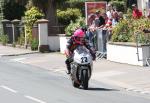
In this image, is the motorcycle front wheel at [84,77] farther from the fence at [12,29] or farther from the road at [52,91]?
the fence at [12,29]

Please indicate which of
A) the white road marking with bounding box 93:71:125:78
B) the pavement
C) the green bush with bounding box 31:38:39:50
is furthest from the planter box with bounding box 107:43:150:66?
the green bush with bounding box 31:38:39:50

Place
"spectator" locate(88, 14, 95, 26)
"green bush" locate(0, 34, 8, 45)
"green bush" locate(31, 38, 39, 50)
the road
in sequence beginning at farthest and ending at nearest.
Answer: "green bush" locate(0, 34, 8, 45), "green bush" locate(31, 38, 39, 50), "spectator" locate(88, 14, 95, 26), the road

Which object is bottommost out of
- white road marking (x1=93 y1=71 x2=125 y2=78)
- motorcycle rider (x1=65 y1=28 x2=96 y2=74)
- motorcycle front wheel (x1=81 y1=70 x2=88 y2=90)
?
white road marking (x1=93 y1=71 x2=125 y2=78)

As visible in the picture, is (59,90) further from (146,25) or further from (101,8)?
(101,8)

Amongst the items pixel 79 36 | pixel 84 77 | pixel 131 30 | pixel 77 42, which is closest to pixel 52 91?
pixel 84 77

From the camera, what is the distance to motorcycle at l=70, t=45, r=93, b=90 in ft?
53.4

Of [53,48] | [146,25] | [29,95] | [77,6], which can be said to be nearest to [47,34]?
[53,48]

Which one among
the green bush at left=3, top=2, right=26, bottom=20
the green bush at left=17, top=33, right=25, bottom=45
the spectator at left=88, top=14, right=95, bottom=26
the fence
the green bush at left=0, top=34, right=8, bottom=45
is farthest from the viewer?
the green bush at left=3, top=2, right=26, bottom=20

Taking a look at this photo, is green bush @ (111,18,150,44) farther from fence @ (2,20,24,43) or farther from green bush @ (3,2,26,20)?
green bush @ (3,2,26,20)

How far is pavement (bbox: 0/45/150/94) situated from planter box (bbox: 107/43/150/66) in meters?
0.26

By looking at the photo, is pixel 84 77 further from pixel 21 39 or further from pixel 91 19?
pixel 21 39

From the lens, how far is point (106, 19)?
26438mm

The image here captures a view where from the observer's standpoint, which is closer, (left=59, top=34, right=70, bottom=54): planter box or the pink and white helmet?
the pink and white helmet

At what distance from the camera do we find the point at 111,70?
21.0 metres
